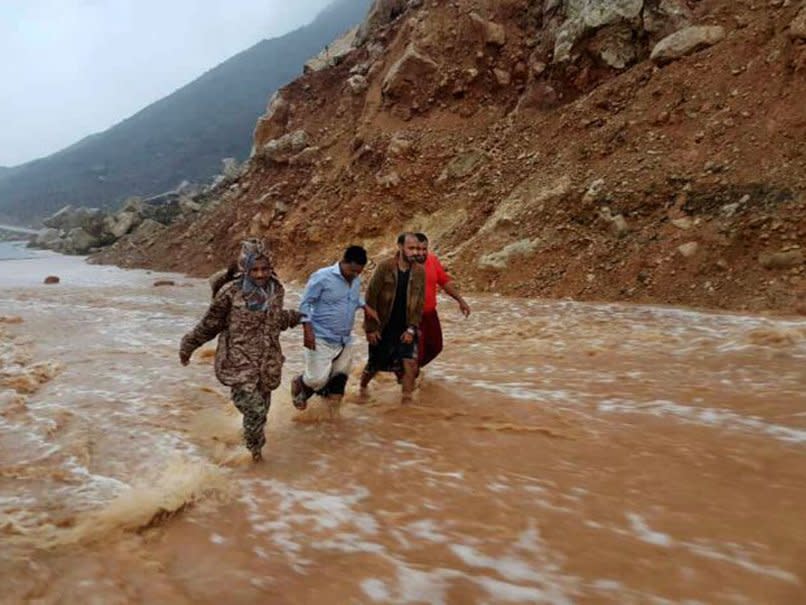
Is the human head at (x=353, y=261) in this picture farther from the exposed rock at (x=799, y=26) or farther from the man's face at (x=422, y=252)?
the exposed rock at (x=799, y=26)

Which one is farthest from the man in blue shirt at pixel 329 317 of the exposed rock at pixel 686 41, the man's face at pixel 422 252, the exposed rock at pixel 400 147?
the exposed rock at pixel 400 147

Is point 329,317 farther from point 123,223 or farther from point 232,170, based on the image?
point 232,170

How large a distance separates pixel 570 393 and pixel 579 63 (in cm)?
1163

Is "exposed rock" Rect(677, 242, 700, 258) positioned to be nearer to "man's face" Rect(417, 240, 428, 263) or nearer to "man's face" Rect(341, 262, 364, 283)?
"man's face" Rect(417, 240, 428, 263)

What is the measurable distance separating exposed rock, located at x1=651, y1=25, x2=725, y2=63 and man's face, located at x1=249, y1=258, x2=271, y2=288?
12173 mm

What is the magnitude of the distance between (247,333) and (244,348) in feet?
0.30

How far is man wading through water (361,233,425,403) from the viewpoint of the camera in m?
5.14

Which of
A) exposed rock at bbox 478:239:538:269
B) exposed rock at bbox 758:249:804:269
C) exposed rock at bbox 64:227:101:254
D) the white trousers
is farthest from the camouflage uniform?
exposed rock at bbox 64:227:101:254

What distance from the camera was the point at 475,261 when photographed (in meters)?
Answer: 12.8

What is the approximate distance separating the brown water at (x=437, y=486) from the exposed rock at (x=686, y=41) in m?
8.26

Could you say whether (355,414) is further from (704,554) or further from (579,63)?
(579,63)

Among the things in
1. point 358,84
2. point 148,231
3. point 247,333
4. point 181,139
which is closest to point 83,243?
point 148,231

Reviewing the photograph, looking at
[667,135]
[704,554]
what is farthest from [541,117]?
[704,554]

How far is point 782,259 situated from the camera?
360 inches
